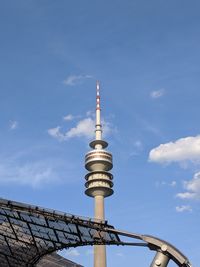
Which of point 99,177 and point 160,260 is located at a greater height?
point 99,177

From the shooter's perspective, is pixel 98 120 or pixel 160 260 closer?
pixel 160 260

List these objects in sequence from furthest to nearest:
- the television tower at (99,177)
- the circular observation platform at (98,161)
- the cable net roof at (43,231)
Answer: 1. the circular observation platform at (98,161)
2. the television tower at (99,177)
3. the cable net roof at (43,231)

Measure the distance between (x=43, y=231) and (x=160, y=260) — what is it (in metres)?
13.3

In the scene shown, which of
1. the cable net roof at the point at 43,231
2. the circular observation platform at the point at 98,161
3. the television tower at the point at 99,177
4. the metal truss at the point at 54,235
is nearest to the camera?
the metal truss at the point at 54,235

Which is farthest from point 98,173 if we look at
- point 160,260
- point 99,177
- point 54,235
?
point 160,260

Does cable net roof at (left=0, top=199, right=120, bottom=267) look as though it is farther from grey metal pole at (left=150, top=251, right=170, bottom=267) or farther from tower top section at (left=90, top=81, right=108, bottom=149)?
tower top section at (left=90, top=81, right=108, bottom=149)

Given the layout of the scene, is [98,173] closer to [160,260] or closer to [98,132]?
[98,132]

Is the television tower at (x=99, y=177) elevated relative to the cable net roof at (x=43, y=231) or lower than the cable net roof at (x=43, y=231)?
elevated

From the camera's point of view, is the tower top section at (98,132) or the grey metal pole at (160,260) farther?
the tower top section at (98,132)

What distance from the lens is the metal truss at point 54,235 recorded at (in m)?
25.0

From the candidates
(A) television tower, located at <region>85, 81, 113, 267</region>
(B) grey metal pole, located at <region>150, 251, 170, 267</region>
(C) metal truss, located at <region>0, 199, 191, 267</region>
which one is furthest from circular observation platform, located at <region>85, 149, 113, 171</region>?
(B) grey metal pole, located at <region>150, 251, 170, 267</region>

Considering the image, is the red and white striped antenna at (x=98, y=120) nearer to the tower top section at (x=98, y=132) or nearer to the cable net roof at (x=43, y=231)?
the tower top section at (x=98, y=132)

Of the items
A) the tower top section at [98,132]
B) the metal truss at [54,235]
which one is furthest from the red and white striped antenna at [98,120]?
the metal truss at [54,235]

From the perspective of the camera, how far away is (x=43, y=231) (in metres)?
35.6
